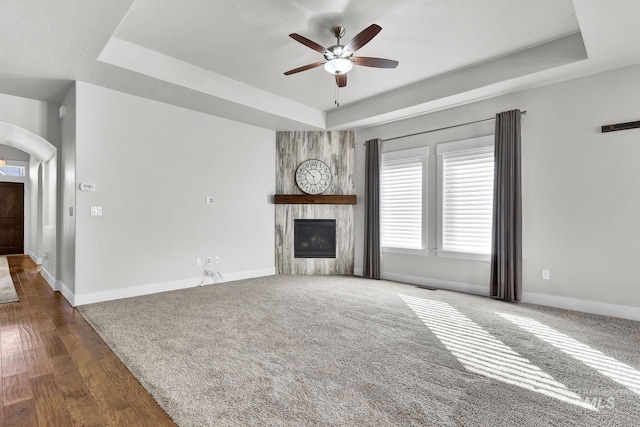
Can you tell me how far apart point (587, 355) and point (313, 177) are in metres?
4.67

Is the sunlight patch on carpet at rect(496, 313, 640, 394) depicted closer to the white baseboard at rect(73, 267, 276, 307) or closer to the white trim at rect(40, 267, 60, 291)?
the white baseboard at rect(73, 267, 276, 307)

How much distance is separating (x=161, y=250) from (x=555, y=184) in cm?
536

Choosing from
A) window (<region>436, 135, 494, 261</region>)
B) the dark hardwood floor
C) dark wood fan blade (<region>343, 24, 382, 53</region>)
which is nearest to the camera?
the dark hardwood floor

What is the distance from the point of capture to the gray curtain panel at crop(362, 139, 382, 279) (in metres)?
5.86

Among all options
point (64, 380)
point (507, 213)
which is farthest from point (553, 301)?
point (64, 380)

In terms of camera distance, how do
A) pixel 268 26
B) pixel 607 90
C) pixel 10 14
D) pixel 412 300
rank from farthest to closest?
1. pixel 412 300
2. pixel 607 90
3. pixel 268 26
4. pixel 10 14

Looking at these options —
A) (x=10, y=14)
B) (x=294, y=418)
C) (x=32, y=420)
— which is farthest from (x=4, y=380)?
(x=10, y=14)

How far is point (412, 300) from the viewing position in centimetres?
435

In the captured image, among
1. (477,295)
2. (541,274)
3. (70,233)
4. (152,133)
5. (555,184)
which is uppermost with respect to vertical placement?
(152,133)

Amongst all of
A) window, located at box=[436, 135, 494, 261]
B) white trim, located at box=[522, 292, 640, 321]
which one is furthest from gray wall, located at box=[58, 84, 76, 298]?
white trim, located at box=[522, 292, 640, 321]

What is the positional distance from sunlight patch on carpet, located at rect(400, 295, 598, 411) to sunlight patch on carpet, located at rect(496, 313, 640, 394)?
45 centimetres

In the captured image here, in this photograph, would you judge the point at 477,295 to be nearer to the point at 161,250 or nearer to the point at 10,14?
the point at 161,250

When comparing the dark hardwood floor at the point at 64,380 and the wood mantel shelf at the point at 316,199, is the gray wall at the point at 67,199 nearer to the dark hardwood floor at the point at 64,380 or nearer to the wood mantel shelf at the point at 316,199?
the dark hardwood floor at the point at 64,380

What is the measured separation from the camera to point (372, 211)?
5918mm
